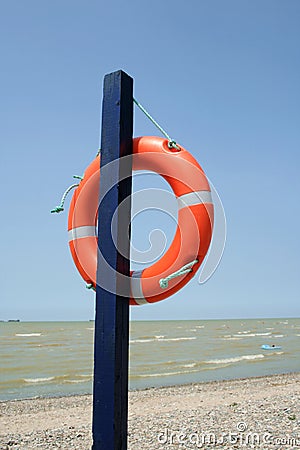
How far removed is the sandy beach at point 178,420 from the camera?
4.85 meters

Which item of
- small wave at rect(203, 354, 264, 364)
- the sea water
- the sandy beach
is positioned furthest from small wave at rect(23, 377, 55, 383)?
small wave at rect(203, 354, 264, 364)

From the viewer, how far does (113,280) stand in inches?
88.3

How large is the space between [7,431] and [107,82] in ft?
19.0

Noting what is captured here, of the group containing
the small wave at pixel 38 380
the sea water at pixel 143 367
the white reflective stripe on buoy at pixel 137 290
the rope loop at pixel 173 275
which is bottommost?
the small wave at pixel 38 380

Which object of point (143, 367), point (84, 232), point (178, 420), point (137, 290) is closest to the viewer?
point (137, 290)

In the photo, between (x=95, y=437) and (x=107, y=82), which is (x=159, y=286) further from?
(x=107, y=82)

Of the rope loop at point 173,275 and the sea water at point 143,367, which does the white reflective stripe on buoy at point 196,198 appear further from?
the sea water at point 143,367

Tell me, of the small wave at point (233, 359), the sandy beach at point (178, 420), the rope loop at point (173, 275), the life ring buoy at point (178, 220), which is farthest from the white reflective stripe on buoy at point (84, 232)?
the small wave at point (233, 359)

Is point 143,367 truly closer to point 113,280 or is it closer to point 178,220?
point 178,220

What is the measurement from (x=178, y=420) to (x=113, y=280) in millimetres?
4419

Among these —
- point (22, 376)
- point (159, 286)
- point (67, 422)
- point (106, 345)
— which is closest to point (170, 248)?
point (159, 286)

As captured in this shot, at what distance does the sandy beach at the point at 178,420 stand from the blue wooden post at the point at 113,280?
280 centimetres

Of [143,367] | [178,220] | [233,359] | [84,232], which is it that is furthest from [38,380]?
[178,220]

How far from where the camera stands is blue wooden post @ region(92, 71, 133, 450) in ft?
7.02
